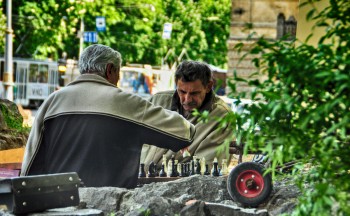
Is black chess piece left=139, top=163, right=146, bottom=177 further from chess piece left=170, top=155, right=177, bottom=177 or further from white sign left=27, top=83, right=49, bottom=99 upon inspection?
white sign left=27, top=83, right=49, bottom=99

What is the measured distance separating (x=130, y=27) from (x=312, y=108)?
143ft

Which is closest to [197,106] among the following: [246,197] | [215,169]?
[215,169]

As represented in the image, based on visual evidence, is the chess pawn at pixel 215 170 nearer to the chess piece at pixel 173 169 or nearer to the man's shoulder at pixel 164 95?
the chess piece at pixel 173 169

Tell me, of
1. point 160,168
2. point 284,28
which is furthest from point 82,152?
point 284,28

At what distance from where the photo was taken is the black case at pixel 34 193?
404 cm

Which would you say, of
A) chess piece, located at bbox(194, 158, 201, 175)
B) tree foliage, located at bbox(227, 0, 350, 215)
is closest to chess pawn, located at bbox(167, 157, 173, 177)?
chess piece, located at bbox(194, 158, 201, 175)

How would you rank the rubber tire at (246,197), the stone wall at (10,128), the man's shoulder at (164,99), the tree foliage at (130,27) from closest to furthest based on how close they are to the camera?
the rubber tire at (246,197) → the man's shoulder at (164,99) → the stone wall at (10,128) → the tree foliage at (130,27)

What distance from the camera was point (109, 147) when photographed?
592cm

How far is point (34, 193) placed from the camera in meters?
4.08

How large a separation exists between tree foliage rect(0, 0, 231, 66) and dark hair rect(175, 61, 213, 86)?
2908 cm

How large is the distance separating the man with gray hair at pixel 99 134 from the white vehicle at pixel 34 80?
46.2 meters

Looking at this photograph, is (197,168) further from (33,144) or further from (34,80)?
(34,80)

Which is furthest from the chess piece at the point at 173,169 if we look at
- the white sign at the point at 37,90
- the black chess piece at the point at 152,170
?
the white sign at the point at 37,90

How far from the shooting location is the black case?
13.2 ft
